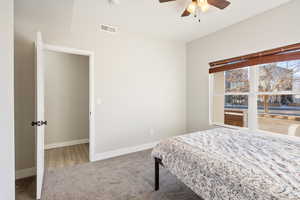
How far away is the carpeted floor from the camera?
1808 millimetres

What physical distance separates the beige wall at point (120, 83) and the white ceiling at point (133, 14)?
90mm

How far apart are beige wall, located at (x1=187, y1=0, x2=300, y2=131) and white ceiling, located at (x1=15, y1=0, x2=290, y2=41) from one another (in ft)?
0.48

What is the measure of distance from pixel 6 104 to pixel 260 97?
3349 mm

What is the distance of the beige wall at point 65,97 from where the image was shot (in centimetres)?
348

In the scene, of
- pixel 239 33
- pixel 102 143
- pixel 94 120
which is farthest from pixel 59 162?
pixel 239 33

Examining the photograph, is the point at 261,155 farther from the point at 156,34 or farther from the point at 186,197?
the point at 156,34

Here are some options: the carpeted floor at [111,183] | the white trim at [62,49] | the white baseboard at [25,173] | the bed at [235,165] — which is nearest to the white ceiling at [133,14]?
the white trim at [62,49]

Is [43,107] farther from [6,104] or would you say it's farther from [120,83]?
[120,83]

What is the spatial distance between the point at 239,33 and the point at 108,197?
3367mm

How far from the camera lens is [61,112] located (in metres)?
3.64

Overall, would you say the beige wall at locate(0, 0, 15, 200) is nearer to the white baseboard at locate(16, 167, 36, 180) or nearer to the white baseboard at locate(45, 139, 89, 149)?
the white baseboard at locate(16, 167, 36, 180)

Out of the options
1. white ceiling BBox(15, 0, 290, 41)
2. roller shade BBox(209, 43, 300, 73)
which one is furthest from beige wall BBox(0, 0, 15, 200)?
roller shade BBox(209, 43, 300, 73)

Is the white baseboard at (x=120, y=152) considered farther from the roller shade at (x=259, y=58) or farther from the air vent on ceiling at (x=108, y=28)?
the air vent on ceiling at (x=108, y=28)

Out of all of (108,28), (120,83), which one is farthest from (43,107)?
(108,28)
